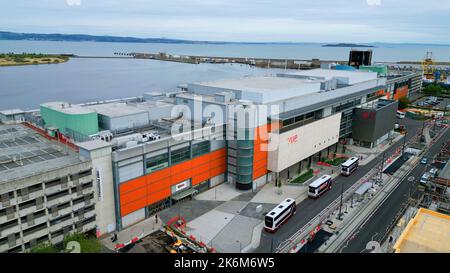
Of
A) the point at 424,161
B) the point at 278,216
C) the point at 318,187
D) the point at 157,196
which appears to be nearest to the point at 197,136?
the point at 157,196

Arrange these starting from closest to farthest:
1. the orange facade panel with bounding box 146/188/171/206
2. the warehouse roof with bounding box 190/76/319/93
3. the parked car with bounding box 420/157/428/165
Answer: the orange facade panel with bounding box 146/188/171/206, the warehouse roof with bounding box 190/76/319/93, the parked car with bounding box 420/157/428/165

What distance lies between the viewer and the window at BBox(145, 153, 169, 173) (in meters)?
43.5

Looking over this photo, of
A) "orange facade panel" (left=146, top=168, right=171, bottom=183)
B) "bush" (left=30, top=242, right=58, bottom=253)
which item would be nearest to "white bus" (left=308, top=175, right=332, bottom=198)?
"orange facade panel" (left=146, top=168, right=171, bottom=183)

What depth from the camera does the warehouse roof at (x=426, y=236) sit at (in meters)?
26.9

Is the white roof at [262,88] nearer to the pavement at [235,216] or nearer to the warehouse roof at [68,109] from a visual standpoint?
the pavement at [235,216]

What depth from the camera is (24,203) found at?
3309 centimetres

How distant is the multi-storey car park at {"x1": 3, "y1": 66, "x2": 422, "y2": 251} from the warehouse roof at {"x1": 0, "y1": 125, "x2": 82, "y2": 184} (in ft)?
7.40

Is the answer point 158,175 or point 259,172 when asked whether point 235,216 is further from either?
point 158,175

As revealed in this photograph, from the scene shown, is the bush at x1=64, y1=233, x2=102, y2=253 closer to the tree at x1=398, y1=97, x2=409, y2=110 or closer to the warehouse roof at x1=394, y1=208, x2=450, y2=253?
the warehouse roof at x1=394, y1=208, x2=450, y2=253

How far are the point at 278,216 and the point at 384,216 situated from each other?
625 inches

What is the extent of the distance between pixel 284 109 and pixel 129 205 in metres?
30.8

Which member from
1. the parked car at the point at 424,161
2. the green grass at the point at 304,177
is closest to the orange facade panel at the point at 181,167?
the green grass at the point at 304,177

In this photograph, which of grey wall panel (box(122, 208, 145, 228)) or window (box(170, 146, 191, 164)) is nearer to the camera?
grey wall panel (box(122, 208, 145, 228))

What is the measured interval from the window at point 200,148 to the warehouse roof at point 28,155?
1654 cm
